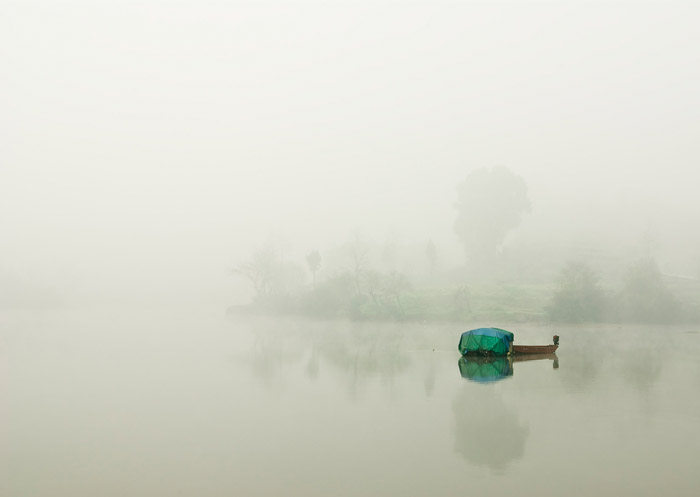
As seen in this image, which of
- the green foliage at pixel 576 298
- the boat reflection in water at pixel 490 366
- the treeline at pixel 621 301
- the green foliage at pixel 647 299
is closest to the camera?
the boat reflection in water at pixel 490 366

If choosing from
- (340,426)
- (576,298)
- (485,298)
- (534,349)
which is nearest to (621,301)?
(576,298)

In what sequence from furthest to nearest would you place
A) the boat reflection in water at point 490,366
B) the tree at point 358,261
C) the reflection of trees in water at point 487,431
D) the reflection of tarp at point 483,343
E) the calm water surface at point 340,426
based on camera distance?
1. the tree at point 358,261
2. the reflection of tarp at point 483,343
3. the boat reflection in water at point 490,366
4. the reflection of trees in water at point 487,431
5. the calm water surface at point 340,426

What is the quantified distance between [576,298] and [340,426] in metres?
81.7

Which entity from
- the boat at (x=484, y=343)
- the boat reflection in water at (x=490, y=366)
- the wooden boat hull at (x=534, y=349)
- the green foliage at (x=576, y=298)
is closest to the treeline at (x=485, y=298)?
the green foliage at (x=576, y=298)

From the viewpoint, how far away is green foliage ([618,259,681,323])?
325 ft

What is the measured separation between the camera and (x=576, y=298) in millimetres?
96000

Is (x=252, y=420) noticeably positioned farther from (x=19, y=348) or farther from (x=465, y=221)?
(x=465, y=221)

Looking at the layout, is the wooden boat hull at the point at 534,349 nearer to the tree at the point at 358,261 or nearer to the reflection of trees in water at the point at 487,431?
the reflection of trees in water at the point at 487,431

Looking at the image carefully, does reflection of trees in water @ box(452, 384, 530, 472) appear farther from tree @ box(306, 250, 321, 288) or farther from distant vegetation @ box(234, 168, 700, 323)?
tree @ box(306, 250, 321, 288)

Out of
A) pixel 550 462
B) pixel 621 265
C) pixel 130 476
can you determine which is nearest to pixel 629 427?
pixel 550 462

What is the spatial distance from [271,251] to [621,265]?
288 feet

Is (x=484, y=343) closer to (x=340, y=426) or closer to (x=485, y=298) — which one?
(x=340, y=426)

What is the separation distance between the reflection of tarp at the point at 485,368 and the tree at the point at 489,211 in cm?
9603

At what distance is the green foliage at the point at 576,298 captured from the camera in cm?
9612
